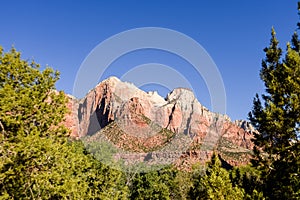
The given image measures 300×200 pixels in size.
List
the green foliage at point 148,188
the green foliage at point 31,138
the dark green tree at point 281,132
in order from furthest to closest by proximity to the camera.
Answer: the green foliage at point 148,188 → the dark green tree at point 281,132 → the green foliage at point 31,138

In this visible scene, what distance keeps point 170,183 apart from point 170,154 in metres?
80.8

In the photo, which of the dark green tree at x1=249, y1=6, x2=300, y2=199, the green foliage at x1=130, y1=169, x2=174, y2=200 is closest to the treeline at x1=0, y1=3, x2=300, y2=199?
the dark green tree at x1=249, y1=6, x2=300, y2=199

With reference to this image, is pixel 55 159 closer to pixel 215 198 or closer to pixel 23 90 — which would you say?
pixel 23 90

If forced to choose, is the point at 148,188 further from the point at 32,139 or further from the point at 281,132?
the point at 32,139

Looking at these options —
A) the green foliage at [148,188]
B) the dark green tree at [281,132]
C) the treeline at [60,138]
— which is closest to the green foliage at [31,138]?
the treeline at [60,138]

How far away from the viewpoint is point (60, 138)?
16453 mm

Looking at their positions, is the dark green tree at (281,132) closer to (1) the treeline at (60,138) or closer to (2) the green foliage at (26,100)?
(1) the treeline at (60,138)

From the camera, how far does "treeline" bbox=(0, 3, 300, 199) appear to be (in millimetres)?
13070

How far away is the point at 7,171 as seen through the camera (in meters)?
12.5

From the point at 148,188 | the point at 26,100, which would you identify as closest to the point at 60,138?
the point at 26,100

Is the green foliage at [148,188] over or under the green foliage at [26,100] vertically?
over

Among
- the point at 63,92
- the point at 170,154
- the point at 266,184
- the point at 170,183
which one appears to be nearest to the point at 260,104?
the point at 266,184

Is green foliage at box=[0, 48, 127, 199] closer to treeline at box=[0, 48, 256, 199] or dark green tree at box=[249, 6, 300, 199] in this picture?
treeline at box=[0, 48, 256, 199]

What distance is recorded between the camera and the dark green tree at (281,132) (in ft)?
56.6
